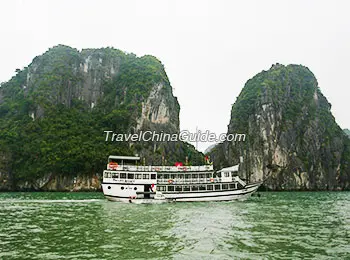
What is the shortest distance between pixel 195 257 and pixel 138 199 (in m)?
25.4

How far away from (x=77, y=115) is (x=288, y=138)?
6573cm

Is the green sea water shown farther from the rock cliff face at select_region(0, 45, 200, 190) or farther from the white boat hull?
the rock cliff face at select_region(0, 45, 200, 190)

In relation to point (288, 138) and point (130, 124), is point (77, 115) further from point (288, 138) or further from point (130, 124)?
point (288, 138)

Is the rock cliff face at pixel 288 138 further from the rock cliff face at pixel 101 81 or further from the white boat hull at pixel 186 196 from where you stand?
the white boat hull at pixel 186 196

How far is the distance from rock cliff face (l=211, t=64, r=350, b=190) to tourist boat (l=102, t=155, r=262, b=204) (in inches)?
2083

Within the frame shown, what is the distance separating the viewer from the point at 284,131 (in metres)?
94.9

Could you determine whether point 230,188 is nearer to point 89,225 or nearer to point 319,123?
point 89,225

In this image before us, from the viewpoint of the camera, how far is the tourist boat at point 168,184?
3759cm

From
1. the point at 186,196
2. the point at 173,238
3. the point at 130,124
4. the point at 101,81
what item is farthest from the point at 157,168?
the point at 101,81

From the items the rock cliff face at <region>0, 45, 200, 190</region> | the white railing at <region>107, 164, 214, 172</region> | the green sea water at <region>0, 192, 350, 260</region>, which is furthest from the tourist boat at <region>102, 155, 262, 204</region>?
the rock cliff face at <region>0, 45, 200, 190</region>

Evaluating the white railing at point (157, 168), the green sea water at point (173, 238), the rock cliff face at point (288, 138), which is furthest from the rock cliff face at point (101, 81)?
the green sea water at point (173, 238)

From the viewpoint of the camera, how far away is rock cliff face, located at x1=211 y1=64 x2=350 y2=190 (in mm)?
90562

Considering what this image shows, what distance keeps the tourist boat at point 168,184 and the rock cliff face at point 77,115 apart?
3858 cm

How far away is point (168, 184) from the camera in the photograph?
125 feet
